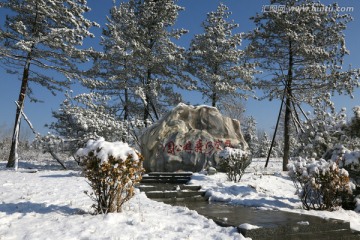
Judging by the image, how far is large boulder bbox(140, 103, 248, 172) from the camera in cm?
1454

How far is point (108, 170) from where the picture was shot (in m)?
5.59

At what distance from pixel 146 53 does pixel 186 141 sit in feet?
29.8

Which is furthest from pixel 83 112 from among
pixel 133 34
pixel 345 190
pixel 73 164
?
pixel 345 190

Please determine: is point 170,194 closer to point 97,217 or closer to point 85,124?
point 97,217

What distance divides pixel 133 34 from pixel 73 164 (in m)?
9.67

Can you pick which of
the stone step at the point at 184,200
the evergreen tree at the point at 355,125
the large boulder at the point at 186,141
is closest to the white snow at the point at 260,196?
the stone step at the point at 184,200

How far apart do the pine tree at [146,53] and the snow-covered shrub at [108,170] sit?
1572 cm

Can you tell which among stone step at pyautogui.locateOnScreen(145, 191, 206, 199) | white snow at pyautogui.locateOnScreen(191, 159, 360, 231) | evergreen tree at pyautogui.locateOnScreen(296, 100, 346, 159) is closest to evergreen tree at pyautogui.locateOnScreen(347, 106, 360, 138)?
evergreen tree at pyautogui.locateOnScreen(296, 100, 346, 159)

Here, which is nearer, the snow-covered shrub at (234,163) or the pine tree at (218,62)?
the snow-covered shrub at (234,163)

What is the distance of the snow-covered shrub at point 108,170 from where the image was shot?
18.4ft

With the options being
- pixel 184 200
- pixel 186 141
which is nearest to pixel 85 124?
pixel 186 141

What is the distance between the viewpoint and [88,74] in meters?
18.6

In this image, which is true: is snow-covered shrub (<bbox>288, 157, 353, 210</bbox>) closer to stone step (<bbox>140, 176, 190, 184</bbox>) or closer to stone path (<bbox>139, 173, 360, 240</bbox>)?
stone path (<bbox>139, 173, 360, 240</bbox>)

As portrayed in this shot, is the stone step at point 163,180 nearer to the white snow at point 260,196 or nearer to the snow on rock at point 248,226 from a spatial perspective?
the white snow at point 260,196
